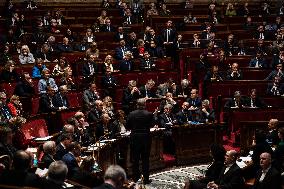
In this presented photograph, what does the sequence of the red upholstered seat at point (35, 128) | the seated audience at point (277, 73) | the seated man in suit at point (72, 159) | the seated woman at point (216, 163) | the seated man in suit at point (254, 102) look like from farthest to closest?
the seated audience at point (277, 73) → the seated man in suit at point (254, 102) → the red upholstered seat at point (35, 128) → the seated woman at point (216, 163) → the seated man in suit at point (72, 159)

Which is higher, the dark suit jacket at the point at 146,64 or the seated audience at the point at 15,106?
the dark suit jacket at the point at 146,64

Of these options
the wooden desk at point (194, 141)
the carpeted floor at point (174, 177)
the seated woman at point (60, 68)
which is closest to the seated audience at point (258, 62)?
the wooden desk at point (194, 141)

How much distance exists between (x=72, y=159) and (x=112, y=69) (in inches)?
241

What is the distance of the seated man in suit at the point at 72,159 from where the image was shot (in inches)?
263

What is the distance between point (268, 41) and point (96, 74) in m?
4.83

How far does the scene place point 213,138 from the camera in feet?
35.0

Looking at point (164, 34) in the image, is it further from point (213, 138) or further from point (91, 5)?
point (213, 138)

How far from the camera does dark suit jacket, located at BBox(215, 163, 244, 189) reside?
6.75m

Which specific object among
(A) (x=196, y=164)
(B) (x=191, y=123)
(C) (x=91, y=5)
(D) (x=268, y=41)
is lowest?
(A) (x=196, y=164)

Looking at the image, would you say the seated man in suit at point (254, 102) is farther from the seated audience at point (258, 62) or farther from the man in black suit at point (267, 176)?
the man in black suit at point (267, 176)

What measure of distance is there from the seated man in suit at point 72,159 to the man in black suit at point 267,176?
2035mm

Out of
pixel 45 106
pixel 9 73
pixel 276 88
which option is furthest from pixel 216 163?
pixel 9 73

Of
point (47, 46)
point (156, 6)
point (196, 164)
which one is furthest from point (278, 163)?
point (156, 6)

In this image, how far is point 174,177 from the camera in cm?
959
